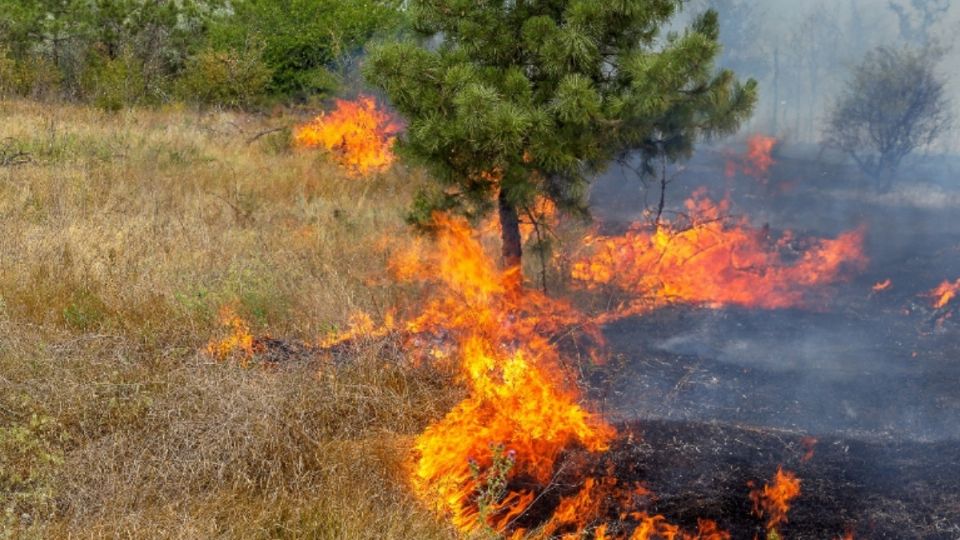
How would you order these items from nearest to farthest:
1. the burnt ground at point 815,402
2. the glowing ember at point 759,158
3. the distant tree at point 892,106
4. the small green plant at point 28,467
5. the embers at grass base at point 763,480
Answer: the small green plant at point 28,467, the embers at grass base at point 763,480, the burnt ground at point 815,402, the glowing ember at point 759,158, the distant tree at point 892,106

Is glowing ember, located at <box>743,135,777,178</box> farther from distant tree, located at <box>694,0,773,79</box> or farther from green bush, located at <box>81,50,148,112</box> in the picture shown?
green bush, located at <box>81,50,148,112</box>

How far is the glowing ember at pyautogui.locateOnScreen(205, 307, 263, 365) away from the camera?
18.4ft

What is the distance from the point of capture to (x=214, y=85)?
1617cm

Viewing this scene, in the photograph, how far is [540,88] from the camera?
632 cm

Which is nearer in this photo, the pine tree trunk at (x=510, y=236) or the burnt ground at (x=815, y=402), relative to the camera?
the burnt ground at (x=815, y=402)

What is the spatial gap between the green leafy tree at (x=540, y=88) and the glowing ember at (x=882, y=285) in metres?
2.56

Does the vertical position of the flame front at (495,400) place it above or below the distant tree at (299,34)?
below

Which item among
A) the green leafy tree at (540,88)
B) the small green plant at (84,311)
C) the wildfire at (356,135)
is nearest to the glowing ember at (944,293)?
the green leafy tree at (540,88)

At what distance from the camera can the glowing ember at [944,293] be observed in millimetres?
7395

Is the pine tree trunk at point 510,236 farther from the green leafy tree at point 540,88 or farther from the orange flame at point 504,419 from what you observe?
the green leafy tree at point 540,88

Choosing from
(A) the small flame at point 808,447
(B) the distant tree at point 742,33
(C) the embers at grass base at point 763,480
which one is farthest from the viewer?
(B) the distant tree at point 742,33

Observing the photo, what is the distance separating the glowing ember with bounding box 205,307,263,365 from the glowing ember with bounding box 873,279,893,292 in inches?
226

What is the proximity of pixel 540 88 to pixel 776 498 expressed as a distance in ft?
11.3

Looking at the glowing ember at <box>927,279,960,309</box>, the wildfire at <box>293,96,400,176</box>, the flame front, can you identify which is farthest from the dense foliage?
the glowing ember at <box>927,279,960,309</box>
